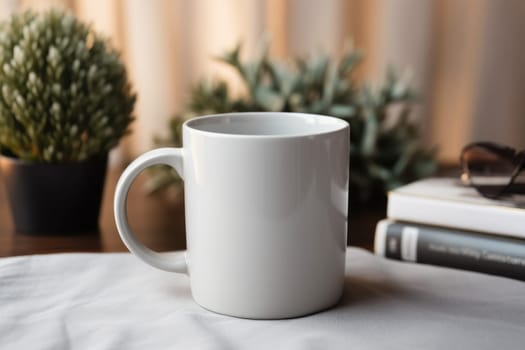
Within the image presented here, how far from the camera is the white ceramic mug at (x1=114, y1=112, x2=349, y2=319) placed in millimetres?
395

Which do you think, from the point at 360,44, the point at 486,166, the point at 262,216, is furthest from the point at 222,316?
the point at 360,44

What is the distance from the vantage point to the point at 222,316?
42 centimetres

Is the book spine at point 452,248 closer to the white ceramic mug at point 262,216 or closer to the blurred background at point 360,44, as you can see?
the white ceramic mug at point 262,216

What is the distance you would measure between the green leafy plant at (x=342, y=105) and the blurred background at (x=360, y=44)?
208mm

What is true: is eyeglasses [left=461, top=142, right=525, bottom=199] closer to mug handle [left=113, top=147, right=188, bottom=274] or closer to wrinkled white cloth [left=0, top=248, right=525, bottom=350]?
wrinkled white cloth [left=0, top=248, right=525, bottom=350]

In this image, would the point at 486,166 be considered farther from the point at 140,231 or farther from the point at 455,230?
the point at 140,231

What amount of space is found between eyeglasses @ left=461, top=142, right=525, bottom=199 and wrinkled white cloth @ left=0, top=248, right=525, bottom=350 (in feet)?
0.30

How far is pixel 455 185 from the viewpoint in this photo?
0.59 meters

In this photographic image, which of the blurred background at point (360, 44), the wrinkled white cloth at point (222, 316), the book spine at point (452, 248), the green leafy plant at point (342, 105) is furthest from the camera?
the blurred background at point (360, 44)

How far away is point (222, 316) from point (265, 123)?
150 millimetres

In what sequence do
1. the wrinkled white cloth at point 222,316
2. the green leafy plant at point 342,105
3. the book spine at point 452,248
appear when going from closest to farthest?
the wrinkled white cloth at point 222,316, the book spine at point 452,248, the green leafy plant at point 342,105

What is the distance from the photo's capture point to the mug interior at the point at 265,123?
1.54 feet

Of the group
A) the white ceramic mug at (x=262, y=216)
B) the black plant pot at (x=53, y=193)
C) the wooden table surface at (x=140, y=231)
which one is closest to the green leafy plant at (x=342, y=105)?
the wooden table surface at (x=140, y=231)

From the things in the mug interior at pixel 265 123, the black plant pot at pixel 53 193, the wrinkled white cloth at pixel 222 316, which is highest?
the mug interior at pixel 265 123
